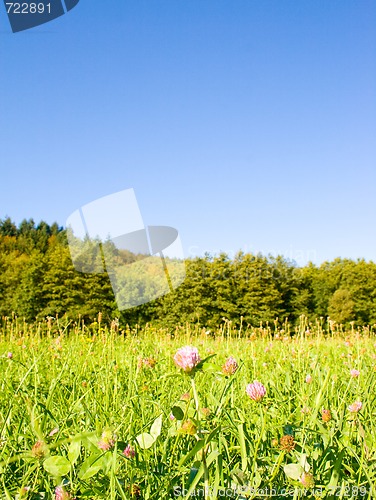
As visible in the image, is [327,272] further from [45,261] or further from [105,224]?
[105,224]

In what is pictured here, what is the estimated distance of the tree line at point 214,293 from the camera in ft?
82.6

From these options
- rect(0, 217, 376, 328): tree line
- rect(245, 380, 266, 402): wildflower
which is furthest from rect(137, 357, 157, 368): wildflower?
rect(0, 217, 376, 328): tree line

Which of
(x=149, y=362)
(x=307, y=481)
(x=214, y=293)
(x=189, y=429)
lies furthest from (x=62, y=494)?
(x=214, y=293)

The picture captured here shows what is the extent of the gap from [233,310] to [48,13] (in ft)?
72.2

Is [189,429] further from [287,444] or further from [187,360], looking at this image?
[287,444]

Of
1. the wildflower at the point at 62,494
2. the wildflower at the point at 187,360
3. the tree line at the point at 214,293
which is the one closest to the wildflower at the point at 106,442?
the wildflower at the point at 62,494

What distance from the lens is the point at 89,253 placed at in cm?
2669

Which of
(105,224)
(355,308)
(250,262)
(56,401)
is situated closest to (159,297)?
(250,262)

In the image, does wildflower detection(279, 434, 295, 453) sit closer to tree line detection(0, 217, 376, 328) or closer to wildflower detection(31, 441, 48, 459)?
wildflower detection(31, 441, 48, 459)

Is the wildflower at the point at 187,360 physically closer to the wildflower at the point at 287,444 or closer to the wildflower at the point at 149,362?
the wildflower at the point at 287,444

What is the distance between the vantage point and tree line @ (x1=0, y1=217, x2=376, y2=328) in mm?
25172

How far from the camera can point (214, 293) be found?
25.9 m

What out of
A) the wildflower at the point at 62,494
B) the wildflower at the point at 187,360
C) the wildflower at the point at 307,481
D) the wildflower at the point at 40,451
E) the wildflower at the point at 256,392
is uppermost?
the wildflower at the point at 187,360

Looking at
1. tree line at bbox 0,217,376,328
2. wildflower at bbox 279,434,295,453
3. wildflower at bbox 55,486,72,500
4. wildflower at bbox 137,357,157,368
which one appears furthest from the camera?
tree line at bbox 0,217,376,328
